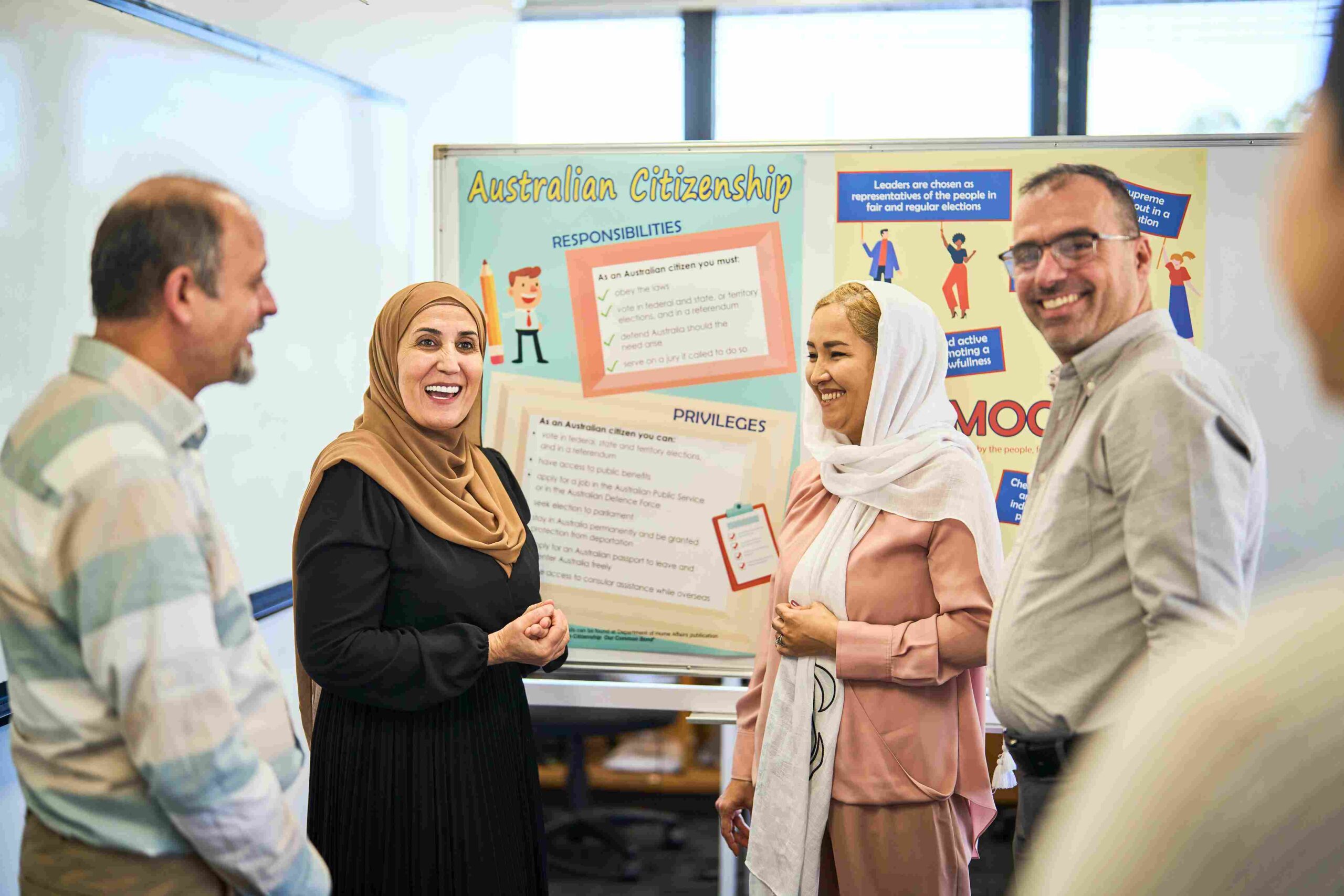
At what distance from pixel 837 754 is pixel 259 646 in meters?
1.01

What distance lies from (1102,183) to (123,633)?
4.37ft

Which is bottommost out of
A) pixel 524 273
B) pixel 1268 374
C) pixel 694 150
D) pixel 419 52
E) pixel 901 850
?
pixel 901 850

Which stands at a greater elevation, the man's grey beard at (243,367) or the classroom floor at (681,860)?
the man's grey beard at (243,367)

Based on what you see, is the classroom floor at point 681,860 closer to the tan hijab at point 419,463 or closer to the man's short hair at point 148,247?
the tan hijab at point 419,463

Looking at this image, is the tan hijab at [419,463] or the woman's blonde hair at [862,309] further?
the woman's blonde hair at [862,309]

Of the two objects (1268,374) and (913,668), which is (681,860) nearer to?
(913,668)

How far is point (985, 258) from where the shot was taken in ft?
7.16

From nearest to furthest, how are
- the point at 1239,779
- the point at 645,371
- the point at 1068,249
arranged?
the point at 1239,779 → the point at 1068,249 → the point at 645,371

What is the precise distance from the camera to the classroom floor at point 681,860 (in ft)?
10.3

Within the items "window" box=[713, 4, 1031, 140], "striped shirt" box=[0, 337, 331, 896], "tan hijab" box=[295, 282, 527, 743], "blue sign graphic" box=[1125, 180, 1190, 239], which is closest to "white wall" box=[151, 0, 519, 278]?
"window" box=[713, 4, 1031, 140]

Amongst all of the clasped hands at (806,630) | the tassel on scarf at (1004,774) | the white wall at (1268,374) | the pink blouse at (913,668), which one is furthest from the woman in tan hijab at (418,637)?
the white wall at (1268,374)

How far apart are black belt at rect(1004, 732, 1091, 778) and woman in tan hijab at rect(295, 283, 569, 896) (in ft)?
2.46

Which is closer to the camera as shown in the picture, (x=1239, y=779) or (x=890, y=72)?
(x=1239, y=779)

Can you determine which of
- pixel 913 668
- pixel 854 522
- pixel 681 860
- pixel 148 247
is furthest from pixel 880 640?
pixel 681 860
